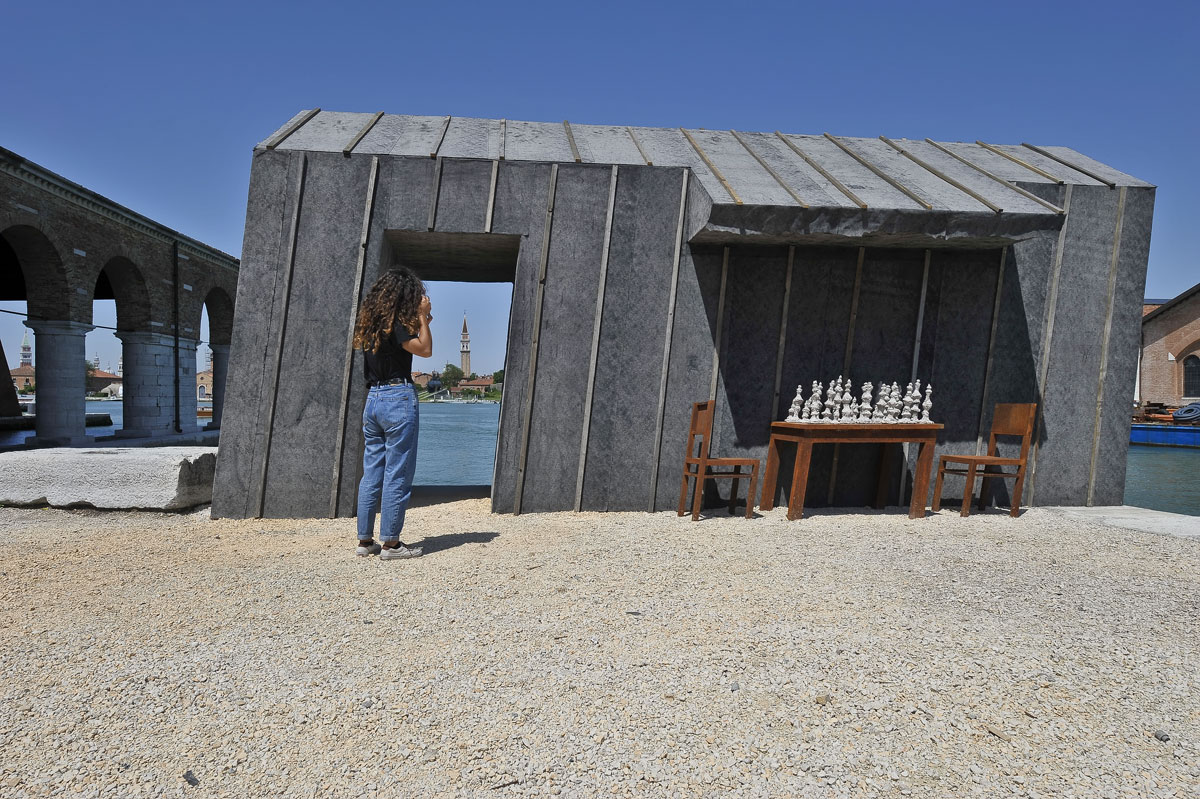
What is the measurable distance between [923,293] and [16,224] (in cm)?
1408

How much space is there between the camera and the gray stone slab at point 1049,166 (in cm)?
637

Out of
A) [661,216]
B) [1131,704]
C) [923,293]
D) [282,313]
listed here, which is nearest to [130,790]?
[1131,704]

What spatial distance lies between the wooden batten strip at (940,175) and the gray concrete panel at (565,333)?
312 centimetres

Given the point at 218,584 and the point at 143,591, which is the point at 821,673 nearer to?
the point at 218,584

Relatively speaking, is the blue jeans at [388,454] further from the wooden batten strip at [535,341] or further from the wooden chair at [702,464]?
the wooden chair at [702,464]

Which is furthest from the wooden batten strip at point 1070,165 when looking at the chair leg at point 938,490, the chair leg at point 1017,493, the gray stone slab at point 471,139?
the gray stone slab at point 471,139

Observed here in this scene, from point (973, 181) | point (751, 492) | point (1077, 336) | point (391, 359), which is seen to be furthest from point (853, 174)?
point (391, 359)

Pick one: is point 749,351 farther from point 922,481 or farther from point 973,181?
point 973,181

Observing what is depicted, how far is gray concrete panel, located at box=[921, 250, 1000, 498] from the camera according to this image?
618 cm

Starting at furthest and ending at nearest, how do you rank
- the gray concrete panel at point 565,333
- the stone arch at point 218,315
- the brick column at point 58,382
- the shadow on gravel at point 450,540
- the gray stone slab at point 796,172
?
the stone arch at point 218,315, the brick column at point 58,382, the gray concrete panel at point 565,333, the gray stone slab at point 796,172, the shadow on gravel at point 450,540

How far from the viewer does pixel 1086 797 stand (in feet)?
6.04

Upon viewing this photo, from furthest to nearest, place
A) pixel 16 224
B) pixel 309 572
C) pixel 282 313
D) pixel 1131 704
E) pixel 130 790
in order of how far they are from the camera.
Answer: pixel 16 224, pixel 282 313, pixel 309 572, pixel 1131 704, pixel 130 790

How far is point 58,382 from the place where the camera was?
12.8m

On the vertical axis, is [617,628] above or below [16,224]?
below
